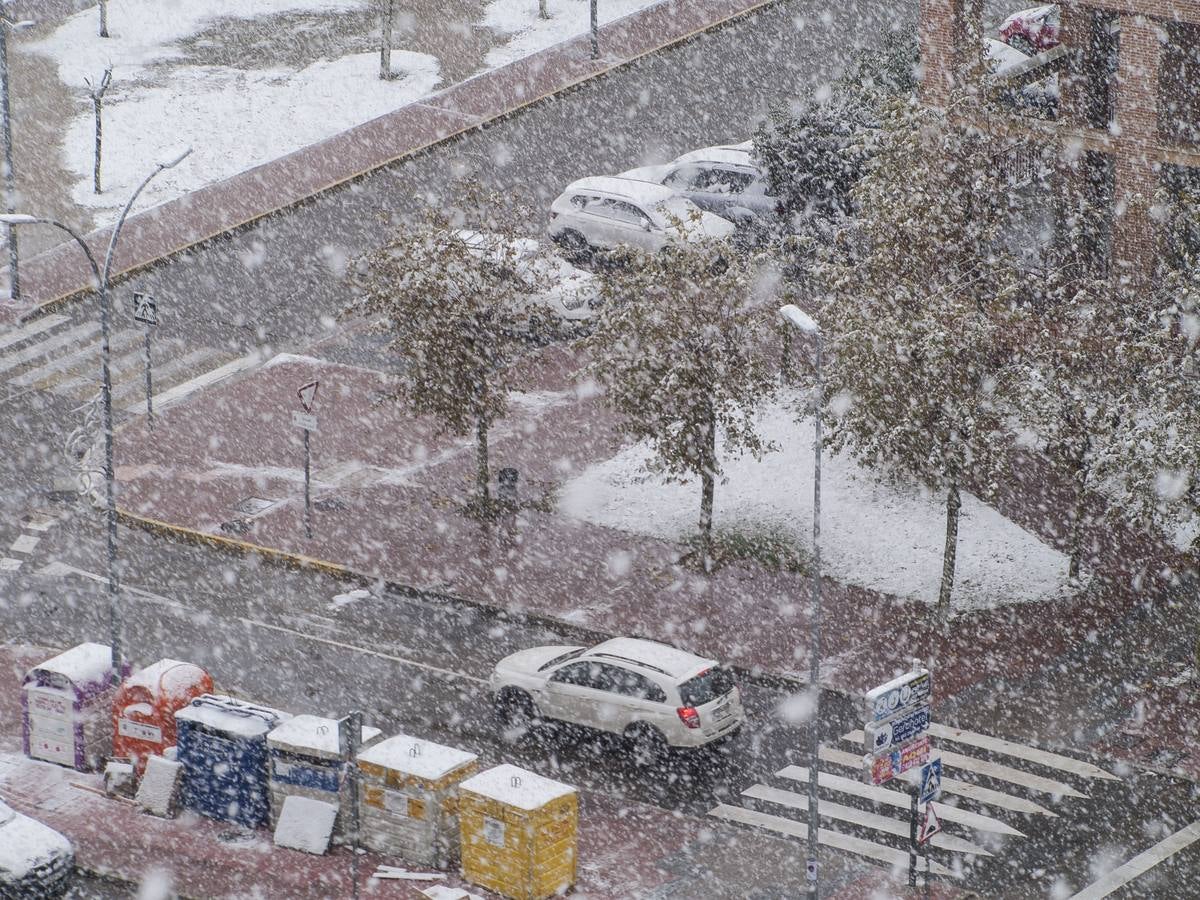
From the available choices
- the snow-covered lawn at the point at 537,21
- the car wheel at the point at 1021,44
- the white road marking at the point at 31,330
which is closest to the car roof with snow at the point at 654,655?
the white road marking at the point at 31,330

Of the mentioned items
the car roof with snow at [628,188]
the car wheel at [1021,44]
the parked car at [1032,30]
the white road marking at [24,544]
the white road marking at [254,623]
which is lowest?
the white road marking at [24,544]

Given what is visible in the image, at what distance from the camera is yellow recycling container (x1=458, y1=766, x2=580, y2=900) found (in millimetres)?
20859

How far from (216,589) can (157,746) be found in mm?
6111

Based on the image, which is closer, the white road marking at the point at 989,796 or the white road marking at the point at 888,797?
the white road marking at the point at 888,797

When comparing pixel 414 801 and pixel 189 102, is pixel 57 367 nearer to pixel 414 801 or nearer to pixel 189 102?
pixel 189 102

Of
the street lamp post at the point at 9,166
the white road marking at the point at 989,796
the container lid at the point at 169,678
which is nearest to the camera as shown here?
the white road marking at the point at 989,796

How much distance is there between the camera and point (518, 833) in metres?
20.9

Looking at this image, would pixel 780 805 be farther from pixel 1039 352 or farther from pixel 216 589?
pixel 216 589

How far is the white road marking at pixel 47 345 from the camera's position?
37031 millimetres

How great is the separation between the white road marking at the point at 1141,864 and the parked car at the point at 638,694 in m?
5.03

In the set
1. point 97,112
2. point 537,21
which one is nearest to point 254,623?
point 97,112

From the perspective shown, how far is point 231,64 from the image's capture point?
5078cm

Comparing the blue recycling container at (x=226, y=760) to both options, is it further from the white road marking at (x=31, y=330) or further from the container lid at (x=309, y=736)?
the white road marking at (x=31, y=330)

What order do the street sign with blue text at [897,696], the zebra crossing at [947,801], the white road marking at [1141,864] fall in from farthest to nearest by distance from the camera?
the zebra crossing at [947,801] → the white road marking at [1141,864] → the street sign with blue text at [897,696]
